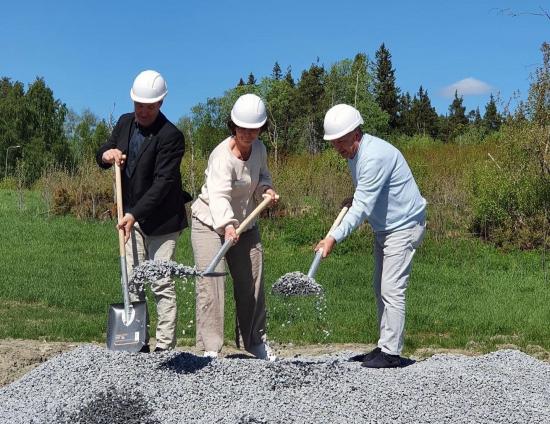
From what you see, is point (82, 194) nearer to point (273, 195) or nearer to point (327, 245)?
point (273, 195)

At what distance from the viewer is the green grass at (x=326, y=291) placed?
22.4 ft

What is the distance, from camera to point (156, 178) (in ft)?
15.5

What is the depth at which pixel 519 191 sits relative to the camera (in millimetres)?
12750

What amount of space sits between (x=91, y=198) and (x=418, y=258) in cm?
865

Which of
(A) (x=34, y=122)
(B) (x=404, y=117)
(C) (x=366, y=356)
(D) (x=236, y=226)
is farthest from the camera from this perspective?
(B) (x=404, y=117)

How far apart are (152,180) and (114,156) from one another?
0.28 m

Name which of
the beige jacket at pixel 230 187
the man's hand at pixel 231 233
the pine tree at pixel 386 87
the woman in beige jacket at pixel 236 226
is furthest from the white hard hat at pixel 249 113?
the pine tree at pixel 386 87

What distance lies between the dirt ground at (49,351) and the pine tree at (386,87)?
38941 millimetres

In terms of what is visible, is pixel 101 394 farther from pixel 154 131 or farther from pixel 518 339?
pixel 518 339

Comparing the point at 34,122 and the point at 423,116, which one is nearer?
the point at 34,122

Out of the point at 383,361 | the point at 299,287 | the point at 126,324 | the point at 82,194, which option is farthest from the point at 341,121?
the point at 82,194

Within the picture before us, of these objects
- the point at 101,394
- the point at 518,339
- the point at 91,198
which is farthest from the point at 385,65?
the point at 101,394

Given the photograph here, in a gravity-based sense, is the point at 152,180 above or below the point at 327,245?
above

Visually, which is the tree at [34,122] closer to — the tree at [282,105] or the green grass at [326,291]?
the tree at [282,105]
